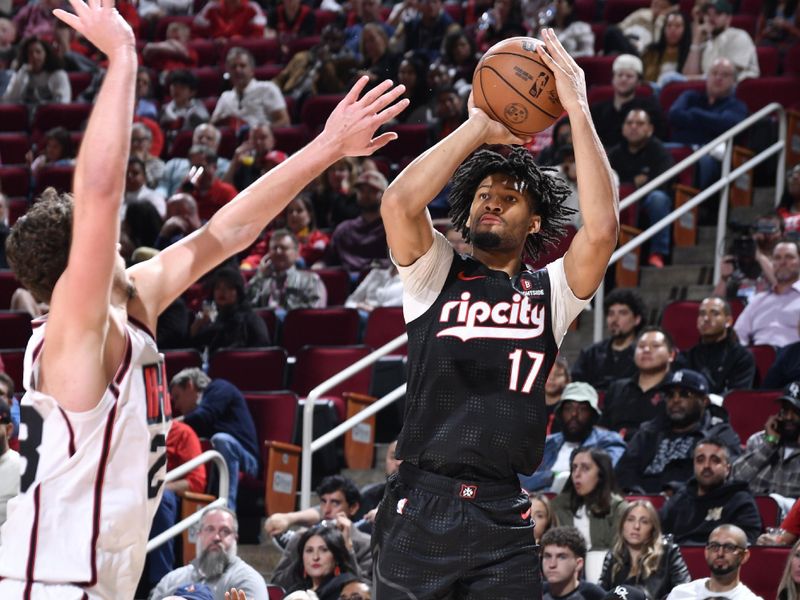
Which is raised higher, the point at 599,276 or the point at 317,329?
the point at 599,276

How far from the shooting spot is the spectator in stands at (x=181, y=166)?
12555mm

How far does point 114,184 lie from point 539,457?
182 cm

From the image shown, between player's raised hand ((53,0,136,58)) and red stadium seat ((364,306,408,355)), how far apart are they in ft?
23.2

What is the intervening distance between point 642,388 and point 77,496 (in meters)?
6.05

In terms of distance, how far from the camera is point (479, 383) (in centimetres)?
413

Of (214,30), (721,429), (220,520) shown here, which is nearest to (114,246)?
(220,520)

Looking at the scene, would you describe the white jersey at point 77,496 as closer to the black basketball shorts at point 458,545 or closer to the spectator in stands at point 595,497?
the black basketball shorts at point 458,545

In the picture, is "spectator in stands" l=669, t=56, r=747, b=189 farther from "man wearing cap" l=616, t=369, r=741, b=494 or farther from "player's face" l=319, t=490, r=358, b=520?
"player's face" l=319, t=490, r=358, b=520

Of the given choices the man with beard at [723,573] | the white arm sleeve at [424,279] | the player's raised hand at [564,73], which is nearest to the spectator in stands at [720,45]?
the man with beard at [723,573]

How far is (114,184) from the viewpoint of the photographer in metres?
2.82

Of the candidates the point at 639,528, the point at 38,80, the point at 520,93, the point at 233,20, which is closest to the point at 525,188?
the point at 520,93

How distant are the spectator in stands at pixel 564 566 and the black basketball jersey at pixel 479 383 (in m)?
2.82

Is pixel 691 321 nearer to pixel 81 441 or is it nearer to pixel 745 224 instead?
pixel 745 224

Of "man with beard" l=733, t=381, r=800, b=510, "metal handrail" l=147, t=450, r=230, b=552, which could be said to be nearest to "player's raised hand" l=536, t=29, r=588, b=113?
"man with beard" l=733, t=381, r=800, b=510
